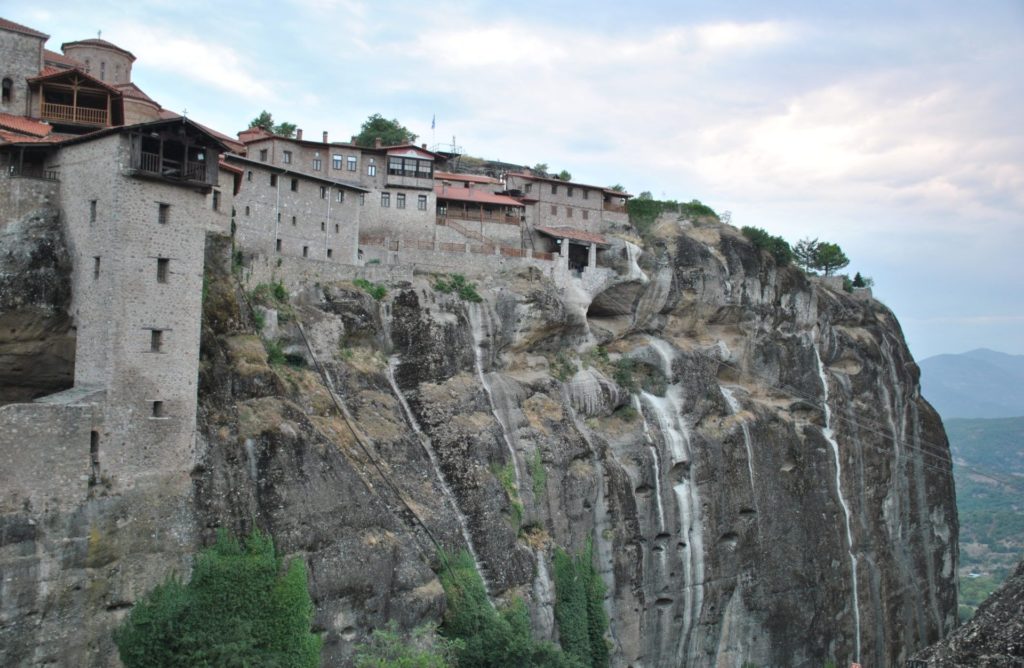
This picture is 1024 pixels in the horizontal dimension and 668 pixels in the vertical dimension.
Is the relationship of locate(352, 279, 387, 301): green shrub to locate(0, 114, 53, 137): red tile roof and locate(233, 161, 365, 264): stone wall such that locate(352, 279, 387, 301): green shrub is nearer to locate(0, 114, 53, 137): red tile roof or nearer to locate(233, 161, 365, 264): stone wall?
locate(233, 161, 365, 264): stone wall

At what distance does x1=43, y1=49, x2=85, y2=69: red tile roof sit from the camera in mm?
51000

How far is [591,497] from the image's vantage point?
56.0 m

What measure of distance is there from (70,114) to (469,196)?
24.1 m

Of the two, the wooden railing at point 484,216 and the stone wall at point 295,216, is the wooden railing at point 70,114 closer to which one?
the stone wall at point 295,216

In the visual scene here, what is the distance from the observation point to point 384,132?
87.2 meters

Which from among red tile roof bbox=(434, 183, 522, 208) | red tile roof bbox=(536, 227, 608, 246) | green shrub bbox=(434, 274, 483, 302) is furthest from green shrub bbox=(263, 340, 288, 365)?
red tile roof bbox=(536, 227, 608, 246)

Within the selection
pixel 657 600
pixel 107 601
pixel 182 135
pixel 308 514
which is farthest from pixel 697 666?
pixel 182 135

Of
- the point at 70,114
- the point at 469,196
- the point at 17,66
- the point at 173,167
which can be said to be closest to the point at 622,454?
the point at 469,196

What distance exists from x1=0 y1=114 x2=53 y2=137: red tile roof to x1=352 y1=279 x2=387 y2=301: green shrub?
14628 mm

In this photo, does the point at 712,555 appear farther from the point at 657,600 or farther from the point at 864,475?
the point at 864,475

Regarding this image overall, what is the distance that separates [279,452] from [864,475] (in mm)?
47221

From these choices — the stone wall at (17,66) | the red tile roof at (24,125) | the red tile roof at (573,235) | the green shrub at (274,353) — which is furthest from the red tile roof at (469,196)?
the red tile roof at (24,125)

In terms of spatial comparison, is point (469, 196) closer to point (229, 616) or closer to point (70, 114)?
point (70, 114)

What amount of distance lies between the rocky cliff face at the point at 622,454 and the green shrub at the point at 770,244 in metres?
0.94
